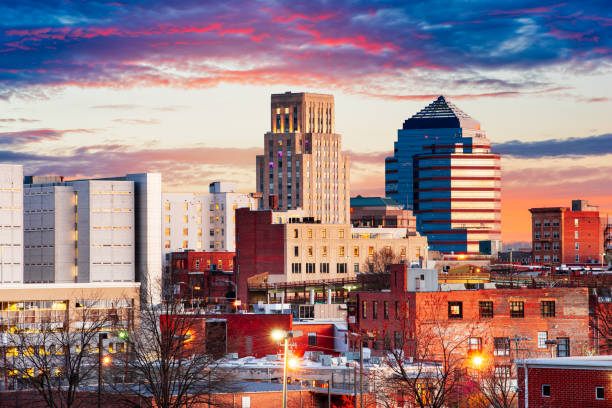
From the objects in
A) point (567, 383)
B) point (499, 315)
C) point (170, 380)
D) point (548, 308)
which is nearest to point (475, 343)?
point (499, 315)

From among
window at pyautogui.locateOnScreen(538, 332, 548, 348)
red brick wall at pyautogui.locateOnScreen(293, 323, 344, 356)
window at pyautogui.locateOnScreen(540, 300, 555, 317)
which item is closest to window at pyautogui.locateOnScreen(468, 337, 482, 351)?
window at pyautogui.locateOnScreen(538, 332, 548, 348)

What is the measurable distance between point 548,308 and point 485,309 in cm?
602

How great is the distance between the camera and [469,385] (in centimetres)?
8531

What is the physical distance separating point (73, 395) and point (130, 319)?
58.2 metres

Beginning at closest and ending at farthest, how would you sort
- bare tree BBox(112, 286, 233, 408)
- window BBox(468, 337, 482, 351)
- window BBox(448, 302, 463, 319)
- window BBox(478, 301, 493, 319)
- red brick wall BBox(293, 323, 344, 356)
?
1. bare tree BBox(112, 286, 233, 408)
2. window BBox(468, 337, 482, 351)
3. window BBox(448, 302, 463, 319)
4. window BBox(478, 301, 493, 319)
5. red brick wall BBox(293, 323, 344, 356)

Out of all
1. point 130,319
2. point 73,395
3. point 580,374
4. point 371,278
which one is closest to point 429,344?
point 73,395

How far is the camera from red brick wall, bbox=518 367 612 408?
5712 cm

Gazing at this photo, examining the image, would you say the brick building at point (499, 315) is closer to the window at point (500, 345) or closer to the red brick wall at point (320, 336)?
the window at point (500, 345)

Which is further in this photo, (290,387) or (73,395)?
(290,387)

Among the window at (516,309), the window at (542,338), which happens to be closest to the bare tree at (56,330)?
the window at (516,309)

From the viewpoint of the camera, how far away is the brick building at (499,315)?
4112 inches

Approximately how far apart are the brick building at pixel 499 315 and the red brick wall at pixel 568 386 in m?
43.4

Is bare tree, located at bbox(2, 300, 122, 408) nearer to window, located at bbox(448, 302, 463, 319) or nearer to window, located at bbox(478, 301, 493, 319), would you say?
window, located at bbox(448, 302, 463, 319)

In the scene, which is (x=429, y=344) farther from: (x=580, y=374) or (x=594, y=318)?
(x=580, y=374)
